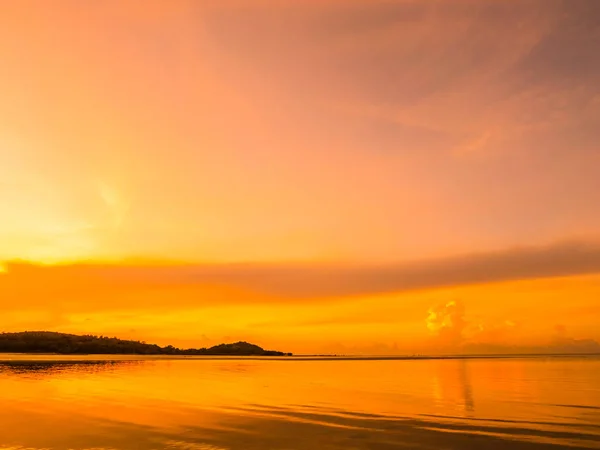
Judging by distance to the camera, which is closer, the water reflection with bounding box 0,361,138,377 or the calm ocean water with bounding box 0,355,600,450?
the calm ocean water with bounding box 0,355,600,450

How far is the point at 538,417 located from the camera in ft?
94.1

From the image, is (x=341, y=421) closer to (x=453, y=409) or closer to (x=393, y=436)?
(x=393, y=436)

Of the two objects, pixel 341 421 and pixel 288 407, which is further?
pixel 288 407

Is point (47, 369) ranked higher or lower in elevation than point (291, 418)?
higher

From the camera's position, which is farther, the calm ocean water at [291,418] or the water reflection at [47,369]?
the water reflection at [47,369]

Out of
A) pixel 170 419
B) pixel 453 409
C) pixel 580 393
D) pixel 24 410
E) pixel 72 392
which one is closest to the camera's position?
pixel 170 419

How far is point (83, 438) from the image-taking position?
21750mm

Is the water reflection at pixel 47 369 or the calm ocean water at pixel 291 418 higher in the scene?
the water reflection at pixel 47 369

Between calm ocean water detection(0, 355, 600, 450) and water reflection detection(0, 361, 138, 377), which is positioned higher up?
water reflection detection(0, 361, 138, 377)

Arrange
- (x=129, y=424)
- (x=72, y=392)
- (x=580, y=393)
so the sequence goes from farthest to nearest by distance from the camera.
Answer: (x=580, y=393) < (x=72, y=392) < (x=129, y=424)

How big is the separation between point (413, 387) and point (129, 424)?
3208 centimetres

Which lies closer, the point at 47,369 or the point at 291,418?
the point at 291,418

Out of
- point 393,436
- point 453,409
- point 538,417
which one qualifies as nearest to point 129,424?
point 393,436

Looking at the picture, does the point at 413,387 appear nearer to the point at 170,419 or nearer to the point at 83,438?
the point at 170,419
